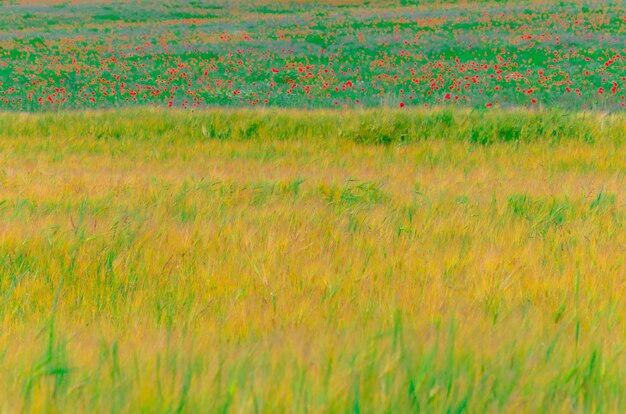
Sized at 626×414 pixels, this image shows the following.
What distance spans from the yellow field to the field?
0.01 m

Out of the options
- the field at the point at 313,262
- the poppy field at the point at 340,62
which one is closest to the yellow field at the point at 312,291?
the field at the point at 313,262

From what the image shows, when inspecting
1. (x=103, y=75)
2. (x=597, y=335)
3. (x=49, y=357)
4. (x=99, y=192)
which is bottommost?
(x=103, y=75)

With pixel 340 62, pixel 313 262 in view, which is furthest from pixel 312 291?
pixel 340 62

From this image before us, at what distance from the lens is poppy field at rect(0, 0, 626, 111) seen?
589 inches

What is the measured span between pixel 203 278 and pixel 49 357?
1.11m

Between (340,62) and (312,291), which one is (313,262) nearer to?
(312,291)

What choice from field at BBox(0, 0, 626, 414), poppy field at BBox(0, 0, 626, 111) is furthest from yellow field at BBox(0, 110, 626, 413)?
poppy field at BBox(0, 0, 626, 111)

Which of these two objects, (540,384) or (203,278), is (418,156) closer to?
(203,278)

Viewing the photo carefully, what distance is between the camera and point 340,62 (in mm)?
20688

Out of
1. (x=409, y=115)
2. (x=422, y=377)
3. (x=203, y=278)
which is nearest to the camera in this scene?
(x=422, y=377)

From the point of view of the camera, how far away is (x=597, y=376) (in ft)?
6.38

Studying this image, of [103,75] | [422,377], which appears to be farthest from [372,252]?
[103,75]

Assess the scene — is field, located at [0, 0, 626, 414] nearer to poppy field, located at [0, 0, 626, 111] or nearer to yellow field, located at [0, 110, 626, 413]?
yellow field, located at [0, 110, 626, 413]

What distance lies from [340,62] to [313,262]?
18107mm
